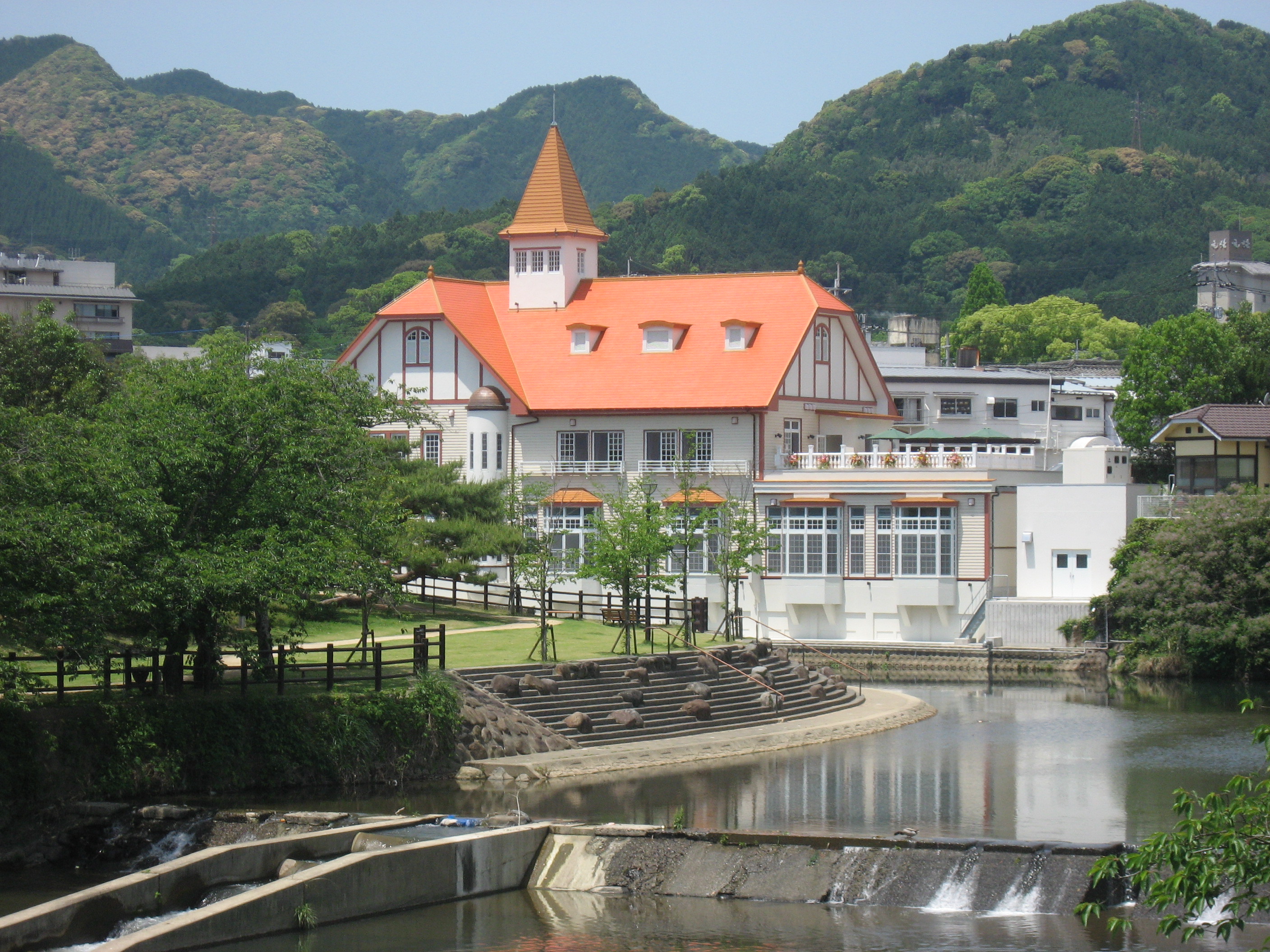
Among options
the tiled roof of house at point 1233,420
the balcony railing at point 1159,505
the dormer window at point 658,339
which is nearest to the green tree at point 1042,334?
the tiled roof of house at point 1233,420

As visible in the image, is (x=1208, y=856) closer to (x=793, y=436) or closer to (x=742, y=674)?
(x=742, y=674)

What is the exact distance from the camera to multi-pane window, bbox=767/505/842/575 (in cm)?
5053

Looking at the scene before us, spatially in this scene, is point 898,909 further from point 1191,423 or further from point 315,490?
point 1191,423

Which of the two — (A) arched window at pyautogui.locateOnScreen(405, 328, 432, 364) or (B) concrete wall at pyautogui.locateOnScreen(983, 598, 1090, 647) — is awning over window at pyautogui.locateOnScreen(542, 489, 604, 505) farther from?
(B) concrete wall at pyautogui.locateOnScreen(983, 598, 1090, 647)

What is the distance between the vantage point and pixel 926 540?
4966cm

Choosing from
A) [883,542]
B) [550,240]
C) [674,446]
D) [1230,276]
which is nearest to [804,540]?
[883,542]

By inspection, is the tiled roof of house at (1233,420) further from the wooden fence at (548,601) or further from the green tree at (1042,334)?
the green tree at (1042,334)

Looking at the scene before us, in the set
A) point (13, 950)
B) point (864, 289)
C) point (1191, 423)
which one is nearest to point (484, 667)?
point (13, 950)

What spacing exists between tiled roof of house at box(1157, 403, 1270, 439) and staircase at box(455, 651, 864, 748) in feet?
60.4

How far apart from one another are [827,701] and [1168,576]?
13.0m

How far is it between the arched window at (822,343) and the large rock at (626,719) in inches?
937

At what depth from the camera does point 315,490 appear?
29.9 metres

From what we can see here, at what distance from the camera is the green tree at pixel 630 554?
41.0 metres

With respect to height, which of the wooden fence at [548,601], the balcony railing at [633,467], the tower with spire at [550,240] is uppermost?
the tower with spire at [550,240]
